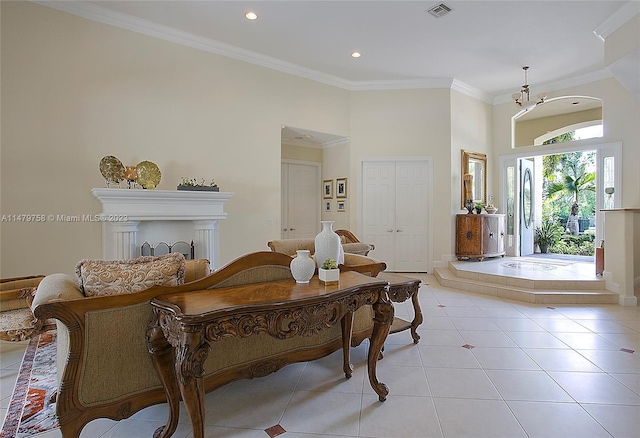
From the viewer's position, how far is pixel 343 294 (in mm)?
2008

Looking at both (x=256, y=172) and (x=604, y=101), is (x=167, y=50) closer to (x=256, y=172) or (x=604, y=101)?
(x=256, y=172)

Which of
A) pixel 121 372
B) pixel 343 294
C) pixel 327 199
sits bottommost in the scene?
pixel 121 372

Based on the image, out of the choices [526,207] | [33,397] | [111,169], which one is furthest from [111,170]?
[526,207]

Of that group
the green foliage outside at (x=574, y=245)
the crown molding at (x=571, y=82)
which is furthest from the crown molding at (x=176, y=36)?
the green foliage outside at (x=574, y=245)

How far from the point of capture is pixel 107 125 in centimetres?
423

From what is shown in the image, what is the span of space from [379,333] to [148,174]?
356cm

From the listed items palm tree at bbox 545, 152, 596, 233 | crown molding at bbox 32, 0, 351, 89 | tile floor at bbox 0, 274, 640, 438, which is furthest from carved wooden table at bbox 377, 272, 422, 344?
palm tree at bbox 545, 152, 596, 233

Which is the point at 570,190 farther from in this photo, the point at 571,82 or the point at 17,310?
the point at 17,310

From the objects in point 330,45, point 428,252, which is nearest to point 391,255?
point 428,252

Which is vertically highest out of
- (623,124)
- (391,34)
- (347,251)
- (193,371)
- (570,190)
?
(391,34)

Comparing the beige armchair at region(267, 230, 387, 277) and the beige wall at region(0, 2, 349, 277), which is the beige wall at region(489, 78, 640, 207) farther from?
the beige wall at region(0, 2, 349, 277)

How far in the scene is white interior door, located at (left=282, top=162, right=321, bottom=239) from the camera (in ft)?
23.4

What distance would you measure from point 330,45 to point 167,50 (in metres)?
2.34

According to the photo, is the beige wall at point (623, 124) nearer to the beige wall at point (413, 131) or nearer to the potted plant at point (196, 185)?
the beige wall at point (413, 131)
